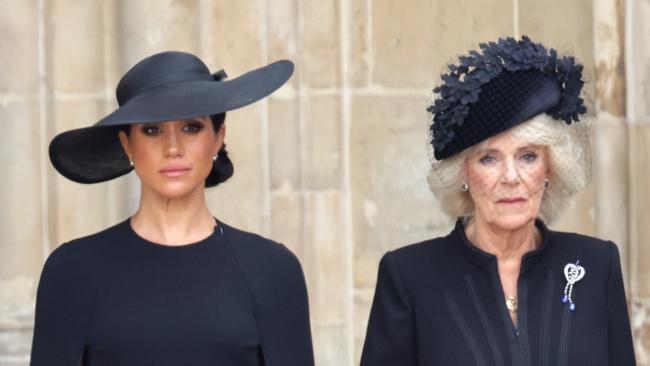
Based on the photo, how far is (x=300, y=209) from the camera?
6.27 m

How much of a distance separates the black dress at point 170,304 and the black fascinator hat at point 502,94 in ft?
1.88

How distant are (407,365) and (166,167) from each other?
0.86 meters

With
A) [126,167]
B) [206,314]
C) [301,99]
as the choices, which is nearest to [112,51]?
[301,99]

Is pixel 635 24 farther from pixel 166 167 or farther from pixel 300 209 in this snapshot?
pixel 166 167

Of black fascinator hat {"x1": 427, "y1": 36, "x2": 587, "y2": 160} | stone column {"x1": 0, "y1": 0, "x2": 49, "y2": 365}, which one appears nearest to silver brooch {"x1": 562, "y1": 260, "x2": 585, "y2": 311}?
black fascinator hat {"x1": 427, "y1": 36, "x2": 587, "y2": 160}

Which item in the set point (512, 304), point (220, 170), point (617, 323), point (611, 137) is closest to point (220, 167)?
point (220, 170)

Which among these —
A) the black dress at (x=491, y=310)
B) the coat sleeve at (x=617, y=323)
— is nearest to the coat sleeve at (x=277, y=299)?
the black dress at (x=491, y=310)

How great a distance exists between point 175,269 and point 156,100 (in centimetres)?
45

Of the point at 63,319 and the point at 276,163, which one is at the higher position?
the point at 276,163

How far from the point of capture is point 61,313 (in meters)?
4.15

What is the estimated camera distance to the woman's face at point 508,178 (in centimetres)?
423

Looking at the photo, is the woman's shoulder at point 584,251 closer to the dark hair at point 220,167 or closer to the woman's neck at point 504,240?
the woman's neck at point 504,240

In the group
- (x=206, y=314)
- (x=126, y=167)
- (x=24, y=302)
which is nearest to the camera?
(x=206, y=314)

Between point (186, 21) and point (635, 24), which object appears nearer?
point (186, 21)
